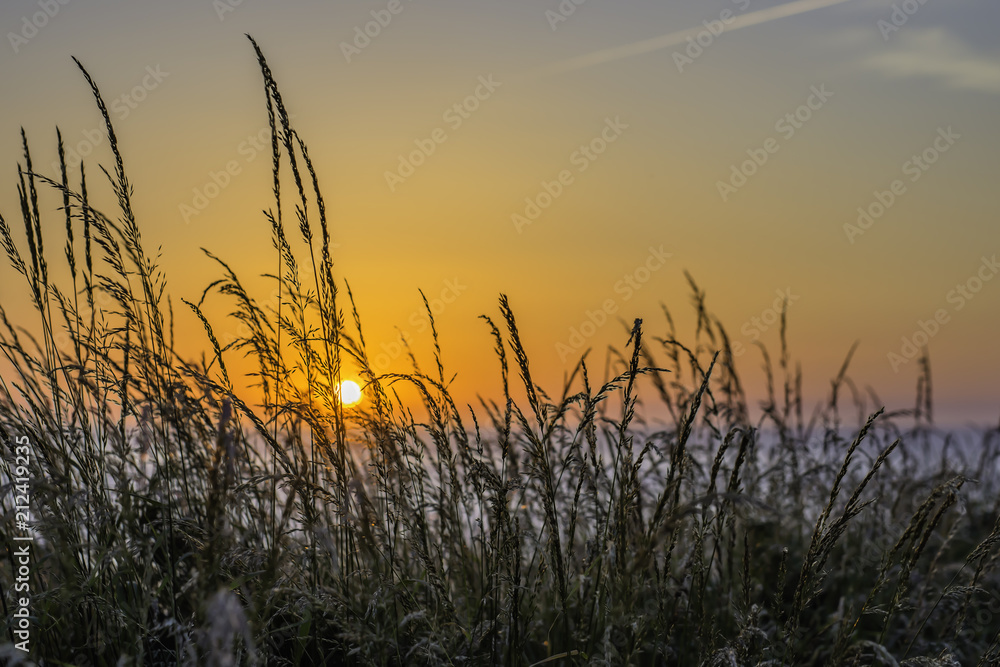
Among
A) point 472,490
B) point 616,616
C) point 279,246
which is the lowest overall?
point 616,616

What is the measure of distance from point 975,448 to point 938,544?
221cm

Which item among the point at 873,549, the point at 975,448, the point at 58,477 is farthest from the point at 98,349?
the point at 975,448

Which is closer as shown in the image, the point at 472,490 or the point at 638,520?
the point at 638,520

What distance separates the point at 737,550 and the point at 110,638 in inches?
125

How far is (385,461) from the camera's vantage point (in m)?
2.33

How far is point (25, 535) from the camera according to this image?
2275mm

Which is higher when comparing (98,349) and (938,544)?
(98,349)

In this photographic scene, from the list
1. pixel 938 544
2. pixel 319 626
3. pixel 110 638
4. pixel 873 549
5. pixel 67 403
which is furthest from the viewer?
pixel 938 544

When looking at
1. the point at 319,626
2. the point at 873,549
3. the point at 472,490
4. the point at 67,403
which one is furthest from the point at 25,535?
the point at 873,549

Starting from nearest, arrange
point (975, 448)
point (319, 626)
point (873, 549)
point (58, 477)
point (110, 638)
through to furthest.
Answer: point (58, 477) < point (110, 638) < point (319, 626) < point (873, 549) < point (975, 448)

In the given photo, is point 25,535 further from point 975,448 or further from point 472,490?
point 975,448

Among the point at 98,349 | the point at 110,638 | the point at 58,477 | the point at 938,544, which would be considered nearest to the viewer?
the point at 58,477

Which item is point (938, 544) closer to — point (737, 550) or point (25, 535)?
point (737, 550)

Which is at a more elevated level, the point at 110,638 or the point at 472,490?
the point at 472,490
